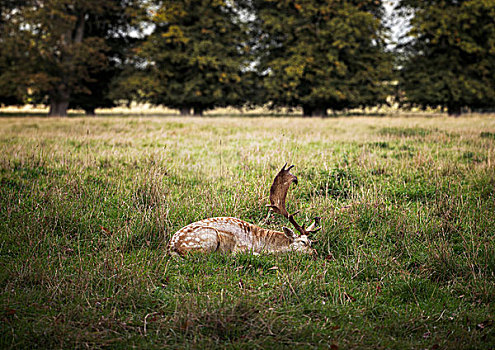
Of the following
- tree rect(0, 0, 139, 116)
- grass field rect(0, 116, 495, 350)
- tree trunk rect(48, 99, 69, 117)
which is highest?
tree rect(0, 0, 139, 116)

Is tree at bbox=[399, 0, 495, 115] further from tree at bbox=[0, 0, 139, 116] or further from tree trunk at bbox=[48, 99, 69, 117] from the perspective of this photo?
tree trunk at bbox=[48, 99, 69, 117]

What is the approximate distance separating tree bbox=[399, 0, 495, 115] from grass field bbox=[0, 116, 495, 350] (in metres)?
21.9

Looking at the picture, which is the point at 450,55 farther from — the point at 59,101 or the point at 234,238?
the point at 234,238

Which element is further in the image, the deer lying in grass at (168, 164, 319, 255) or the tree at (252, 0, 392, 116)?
the tree at (252, 0, 392, 116)

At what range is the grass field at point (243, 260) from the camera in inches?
127

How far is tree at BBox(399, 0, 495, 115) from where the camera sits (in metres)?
26.5

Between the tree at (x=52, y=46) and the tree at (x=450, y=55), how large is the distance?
21438mm

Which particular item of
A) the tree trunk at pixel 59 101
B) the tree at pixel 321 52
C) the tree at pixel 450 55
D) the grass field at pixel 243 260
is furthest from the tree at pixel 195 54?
the grass field at pixel 243 260

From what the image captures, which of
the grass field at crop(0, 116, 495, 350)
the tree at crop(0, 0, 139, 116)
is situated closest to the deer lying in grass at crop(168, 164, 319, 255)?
the grass field at crop(0, 116, 495, 350)

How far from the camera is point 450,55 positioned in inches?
1129

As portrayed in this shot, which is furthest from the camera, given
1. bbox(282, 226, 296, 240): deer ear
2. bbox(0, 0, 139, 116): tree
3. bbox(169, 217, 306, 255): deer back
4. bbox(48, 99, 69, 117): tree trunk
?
bbox(48, 99, 69, 117): tree trunk

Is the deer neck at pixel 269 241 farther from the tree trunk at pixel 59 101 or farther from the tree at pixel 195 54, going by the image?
the tree trunk at pixel 59 101

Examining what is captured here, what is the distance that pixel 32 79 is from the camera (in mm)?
24156

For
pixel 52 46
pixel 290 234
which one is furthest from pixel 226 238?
pixel 52 46
